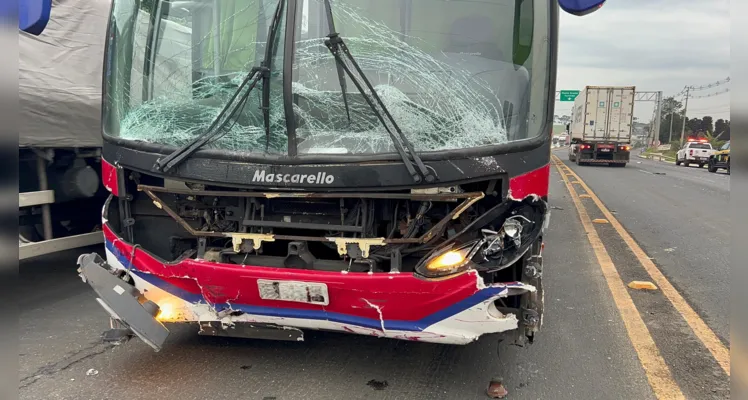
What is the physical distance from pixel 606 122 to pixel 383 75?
28321mm

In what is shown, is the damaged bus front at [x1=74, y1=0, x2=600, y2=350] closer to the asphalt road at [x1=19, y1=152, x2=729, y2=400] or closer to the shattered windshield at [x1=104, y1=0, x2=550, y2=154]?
the shattered windshield at [x1=104, y1=0, x2=550, y2=154]

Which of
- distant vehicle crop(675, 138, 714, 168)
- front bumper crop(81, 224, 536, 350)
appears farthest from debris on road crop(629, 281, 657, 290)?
distant vehicle crop(675, 138, 714, 168)

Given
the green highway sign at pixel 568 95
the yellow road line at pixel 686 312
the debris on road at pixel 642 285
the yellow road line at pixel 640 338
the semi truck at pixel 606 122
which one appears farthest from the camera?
the green highway sign at pixel 568 95

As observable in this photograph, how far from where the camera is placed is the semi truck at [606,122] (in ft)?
91.4

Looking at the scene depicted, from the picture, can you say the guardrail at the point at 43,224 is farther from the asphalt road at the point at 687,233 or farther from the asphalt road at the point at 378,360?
the asphalt road at the point at 687,233

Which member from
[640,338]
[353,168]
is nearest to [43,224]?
[353,168]

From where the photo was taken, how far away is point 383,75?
3016 millimetres

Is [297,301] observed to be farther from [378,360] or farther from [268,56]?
[268,56]

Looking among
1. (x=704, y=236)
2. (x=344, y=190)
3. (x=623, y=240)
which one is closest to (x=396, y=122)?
(x=344, y=190)

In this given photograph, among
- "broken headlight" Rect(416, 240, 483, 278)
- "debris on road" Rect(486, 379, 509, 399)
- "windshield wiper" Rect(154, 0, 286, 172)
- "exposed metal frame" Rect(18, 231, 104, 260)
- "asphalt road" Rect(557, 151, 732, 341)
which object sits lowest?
"asphalt road" Rect(557, 151, 732, 341)

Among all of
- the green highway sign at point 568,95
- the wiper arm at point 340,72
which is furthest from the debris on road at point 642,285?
the green highway sign at point 568,95

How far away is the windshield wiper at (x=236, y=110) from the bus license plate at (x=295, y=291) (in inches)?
31.5

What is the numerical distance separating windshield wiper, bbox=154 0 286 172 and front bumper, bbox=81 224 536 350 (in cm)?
60

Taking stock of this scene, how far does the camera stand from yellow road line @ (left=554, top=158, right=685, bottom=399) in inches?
131
